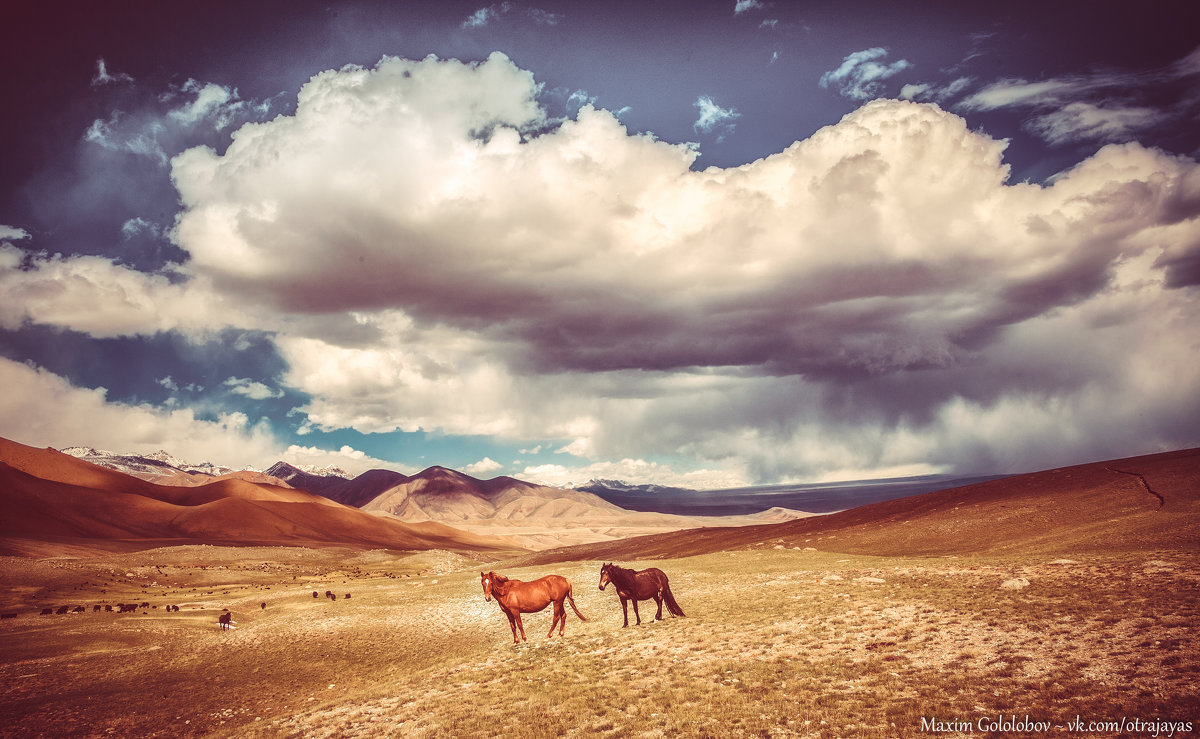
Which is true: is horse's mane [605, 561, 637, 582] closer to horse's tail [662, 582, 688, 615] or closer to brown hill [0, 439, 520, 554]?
horse's tail [662, 582, 688, 615]

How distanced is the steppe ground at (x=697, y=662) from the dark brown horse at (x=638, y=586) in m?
0.95

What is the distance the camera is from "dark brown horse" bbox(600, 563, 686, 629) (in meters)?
21.2

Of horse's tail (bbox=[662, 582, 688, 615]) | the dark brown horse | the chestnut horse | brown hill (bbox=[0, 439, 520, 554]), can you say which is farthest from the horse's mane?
brown hill (bbox=[0, 439, 520, 554])

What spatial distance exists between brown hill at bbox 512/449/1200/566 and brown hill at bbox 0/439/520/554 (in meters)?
111

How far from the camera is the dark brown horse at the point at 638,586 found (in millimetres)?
21188

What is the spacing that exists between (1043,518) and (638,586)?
42412mm

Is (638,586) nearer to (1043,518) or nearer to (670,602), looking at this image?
(670,602)

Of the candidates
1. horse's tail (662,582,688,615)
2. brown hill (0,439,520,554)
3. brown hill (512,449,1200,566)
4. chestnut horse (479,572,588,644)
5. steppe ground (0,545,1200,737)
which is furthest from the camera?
brown hill (0,439,520,554)

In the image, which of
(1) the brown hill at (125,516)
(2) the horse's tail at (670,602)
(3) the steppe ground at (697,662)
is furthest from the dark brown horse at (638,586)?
(1) the brown hill at (125,516)

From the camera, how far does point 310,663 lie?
80.4 feet

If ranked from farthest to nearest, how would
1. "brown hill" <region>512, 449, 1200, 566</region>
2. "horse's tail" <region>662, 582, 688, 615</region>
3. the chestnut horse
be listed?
1. "brown hill" <region>512, 449, 1200, 566</region>
2. "horse's tail" <region>662, 582, 688, 615</region>
3. the chestnut horse

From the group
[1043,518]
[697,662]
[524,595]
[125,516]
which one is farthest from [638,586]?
[125,516]

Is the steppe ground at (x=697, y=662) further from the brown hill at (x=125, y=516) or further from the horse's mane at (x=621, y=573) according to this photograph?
the brown hill at (x=125, y=516)

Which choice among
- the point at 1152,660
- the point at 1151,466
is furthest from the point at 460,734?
the point at 1151,466
